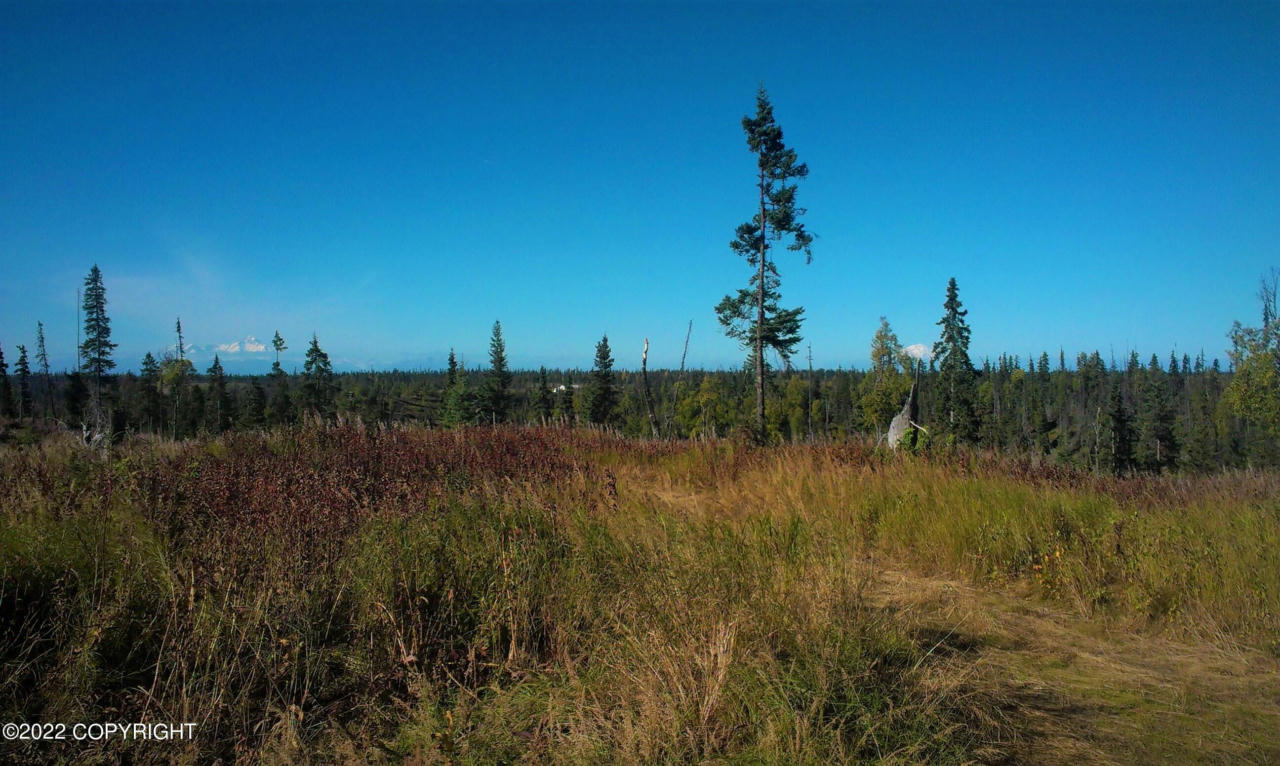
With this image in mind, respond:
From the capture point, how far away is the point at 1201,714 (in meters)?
2.71

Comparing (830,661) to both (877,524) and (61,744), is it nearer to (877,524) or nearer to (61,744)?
(61,744)

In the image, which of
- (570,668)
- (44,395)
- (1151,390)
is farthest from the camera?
(44,395)

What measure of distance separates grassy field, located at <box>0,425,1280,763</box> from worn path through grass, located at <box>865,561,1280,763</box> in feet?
0.08

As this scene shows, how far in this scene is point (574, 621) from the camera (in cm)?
306

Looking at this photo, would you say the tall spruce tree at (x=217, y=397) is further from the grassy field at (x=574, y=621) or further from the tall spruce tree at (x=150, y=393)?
the grassy field at (x=574, y=621)

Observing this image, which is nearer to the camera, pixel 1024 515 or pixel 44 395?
pixel 1024 515

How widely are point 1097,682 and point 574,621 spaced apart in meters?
2.83

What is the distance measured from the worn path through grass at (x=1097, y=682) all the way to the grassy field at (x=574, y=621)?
0.08 ft

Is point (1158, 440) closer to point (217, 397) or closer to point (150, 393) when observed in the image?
point (217, 397)

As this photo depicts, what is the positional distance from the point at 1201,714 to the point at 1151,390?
90.1 meters

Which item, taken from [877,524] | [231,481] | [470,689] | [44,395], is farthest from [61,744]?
[44,395]

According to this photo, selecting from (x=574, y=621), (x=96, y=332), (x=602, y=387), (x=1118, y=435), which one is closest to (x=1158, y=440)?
(x=1118, y=435)

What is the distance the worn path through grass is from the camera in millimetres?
2400

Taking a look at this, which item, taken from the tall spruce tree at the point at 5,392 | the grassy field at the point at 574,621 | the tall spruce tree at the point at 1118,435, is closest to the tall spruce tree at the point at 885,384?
the tall spruce tree at the point at 1118,435
